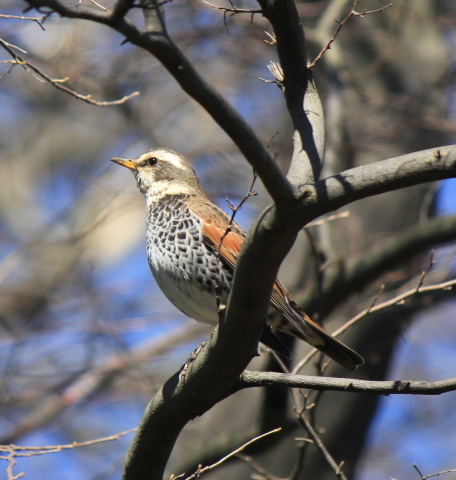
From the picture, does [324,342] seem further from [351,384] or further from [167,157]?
[167,157]

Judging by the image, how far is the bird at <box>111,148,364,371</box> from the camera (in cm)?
418

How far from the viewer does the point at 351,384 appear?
311 cm

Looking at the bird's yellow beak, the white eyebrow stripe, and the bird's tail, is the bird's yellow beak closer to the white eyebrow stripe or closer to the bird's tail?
the white eyebrow stripe

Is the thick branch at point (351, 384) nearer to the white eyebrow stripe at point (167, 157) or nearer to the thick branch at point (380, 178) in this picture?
the thick branch at point (380, 178)

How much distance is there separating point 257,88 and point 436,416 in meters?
5.77

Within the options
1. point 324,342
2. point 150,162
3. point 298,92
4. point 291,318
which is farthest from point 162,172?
point 298,92

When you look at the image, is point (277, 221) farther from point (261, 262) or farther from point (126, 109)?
point (126, 109)

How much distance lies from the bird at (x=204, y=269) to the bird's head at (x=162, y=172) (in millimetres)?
350

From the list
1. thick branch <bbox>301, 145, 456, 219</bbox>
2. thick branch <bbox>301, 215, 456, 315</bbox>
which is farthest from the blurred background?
thick branch <bbox>301, 145, 456, 219</bbox>

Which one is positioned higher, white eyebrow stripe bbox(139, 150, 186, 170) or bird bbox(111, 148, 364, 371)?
white eyebrow stripe bbox(139, 150, 186, 170)

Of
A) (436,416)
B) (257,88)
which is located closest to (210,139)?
(257,88)

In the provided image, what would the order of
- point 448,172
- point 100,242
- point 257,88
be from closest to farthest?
1. point 448,172
2. point 257,88
3. point 100,242

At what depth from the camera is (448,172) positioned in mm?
2574

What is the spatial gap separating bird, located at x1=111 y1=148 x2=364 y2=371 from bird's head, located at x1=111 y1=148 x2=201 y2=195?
350 mm
